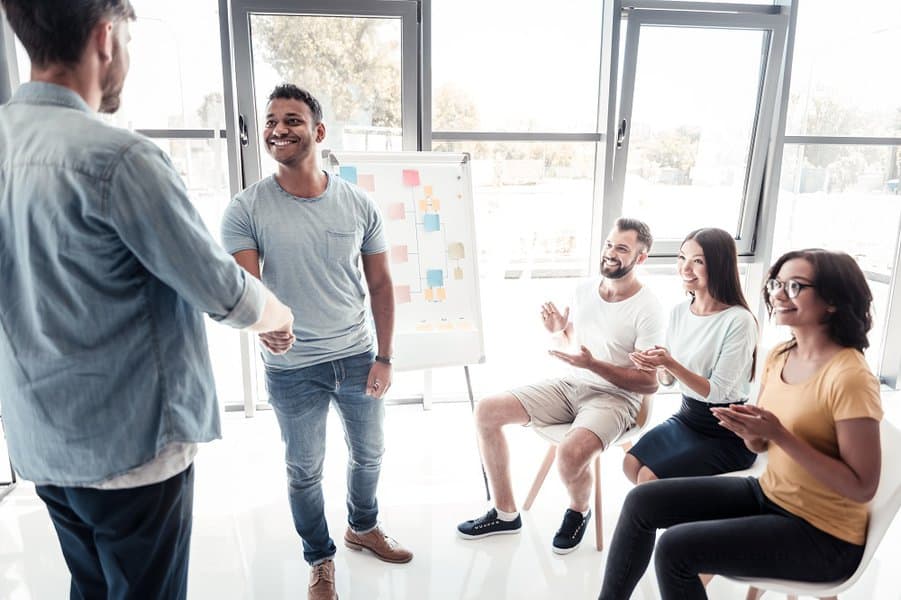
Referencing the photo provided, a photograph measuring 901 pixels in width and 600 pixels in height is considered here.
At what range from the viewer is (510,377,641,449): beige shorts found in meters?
2.17

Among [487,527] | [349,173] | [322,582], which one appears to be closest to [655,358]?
[487,527]

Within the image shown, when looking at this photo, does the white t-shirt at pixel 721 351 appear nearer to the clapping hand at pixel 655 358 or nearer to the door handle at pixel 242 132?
the clapping hand at pixel 655 358

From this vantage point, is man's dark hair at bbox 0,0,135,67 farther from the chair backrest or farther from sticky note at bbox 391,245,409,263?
the chair backrest

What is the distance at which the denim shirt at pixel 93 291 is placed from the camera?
89 centimetres

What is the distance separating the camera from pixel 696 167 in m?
3.40

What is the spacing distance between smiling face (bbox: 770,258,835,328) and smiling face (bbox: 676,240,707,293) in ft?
1.75

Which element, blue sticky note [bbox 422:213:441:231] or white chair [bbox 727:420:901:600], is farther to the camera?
blue sticky note [bbox 422:213:441:231]

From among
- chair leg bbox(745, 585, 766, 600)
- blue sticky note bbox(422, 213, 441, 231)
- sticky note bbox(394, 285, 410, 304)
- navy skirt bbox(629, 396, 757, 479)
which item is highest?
blue sticky note bbox(422, 213, 441, 231)

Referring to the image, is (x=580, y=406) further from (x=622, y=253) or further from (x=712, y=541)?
(x=712, y=541)

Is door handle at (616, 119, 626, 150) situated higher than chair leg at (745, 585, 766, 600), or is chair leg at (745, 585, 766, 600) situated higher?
door handle at (616, 119, 626, 150)

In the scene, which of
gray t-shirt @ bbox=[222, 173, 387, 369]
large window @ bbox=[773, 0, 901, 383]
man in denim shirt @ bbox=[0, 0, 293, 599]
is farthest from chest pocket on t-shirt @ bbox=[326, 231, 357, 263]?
large window @ bbox=[773, 0, 901, 383]

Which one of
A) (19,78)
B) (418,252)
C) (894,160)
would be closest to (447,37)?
(418,252)

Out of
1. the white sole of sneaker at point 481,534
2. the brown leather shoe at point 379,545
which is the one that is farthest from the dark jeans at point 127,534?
the white sole of sneaker at point 481,534

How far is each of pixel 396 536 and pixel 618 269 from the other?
55.5 inches
